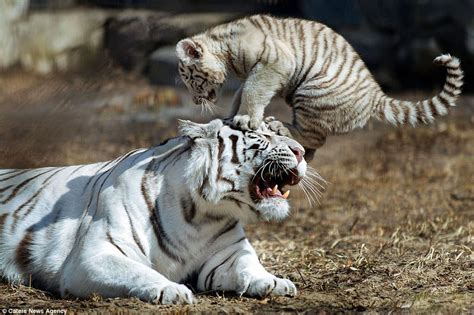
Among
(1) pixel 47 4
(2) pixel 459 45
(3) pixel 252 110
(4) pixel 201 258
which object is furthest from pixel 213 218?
(2) pixel 459 45

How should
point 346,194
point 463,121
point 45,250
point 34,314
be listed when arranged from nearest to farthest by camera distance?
point 34,314, point 45,250, point 346,194, point 463,121

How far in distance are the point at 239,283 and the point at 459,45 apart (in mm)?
5547

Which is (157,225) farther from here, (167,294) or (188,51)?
(188,51)

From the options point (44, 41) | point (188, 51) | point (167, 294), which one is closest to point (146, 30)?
point (44, 41)

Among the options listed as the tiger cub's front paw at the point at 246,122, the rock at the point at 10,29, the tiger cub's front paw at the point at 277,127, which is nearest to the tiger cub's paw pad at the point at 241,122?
the tiger cub's front paw at the point at 246,122

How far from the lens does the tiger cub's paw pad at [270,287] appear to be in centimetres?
330

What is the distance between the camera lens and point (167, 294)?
310cm

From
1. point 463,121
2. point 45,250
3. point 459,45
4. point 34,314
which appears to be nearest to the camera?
point 34,314

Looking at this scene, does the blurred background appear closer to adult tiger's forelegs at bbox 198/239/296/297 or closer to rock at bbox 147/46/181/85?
rock at bbox 147/46/181/85

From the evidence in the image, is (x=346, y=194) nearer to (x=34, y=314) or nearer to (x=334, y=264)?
(x=334, y=264)

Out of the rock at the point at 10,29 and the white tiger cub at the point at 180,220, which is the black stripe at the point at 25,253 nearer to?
the white tiger cub at the point at 180,220

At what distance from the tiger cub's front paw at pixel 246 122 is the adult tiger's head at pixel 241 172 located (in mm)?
101

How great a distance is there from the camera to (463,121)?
309 inches

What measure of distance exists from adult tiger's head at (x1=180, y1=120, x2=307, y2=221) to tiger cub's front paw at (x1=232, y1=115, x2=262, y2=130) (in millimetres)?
101
